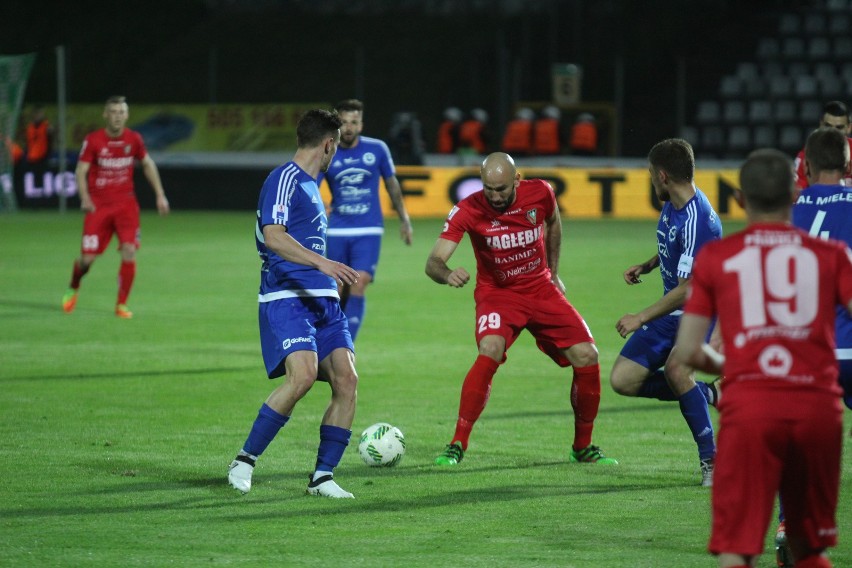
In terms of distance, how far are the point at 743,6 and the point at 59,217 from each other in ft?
59.9

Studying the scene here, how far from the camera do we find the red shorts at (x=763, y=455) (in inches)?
153

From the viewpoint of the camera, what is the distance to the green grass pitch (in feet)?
18.2

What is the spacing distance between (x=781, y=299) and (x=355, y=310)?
794 centimetres

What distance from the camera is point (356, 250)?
11.7 m

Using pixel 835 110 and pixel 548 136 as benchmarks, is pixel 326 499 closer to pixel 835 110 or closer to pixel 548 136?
pixel 835 110

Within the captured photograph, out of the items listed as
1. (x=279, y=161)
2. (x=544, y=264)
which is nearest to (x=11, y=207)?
(x=279, y=161)

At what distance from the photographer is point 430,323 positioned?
13.5 metres

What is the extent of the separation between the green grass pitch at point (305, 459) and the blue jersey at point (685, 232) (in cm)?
112

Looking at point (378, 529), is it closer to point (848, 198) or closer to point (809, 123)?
point (848, 198)

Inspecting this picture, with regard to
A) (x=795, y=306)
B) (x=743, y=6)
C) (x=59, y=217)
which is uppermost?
(x=743, y=6)

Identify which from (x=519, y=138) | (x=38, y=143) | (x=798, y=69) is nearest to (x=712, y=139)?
(x=798, y=69)

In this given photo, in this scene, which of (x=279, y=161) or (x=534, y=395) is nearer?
(x=534, y=395)

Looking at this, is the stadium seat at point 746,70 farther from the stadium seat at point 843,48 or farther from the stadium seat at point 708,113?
the stadium seat at point 843,48

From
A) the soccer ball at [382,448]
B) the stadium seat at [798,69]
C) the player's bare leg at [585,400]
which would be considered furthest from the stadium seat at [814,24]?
the soccer ball at [382,448]
